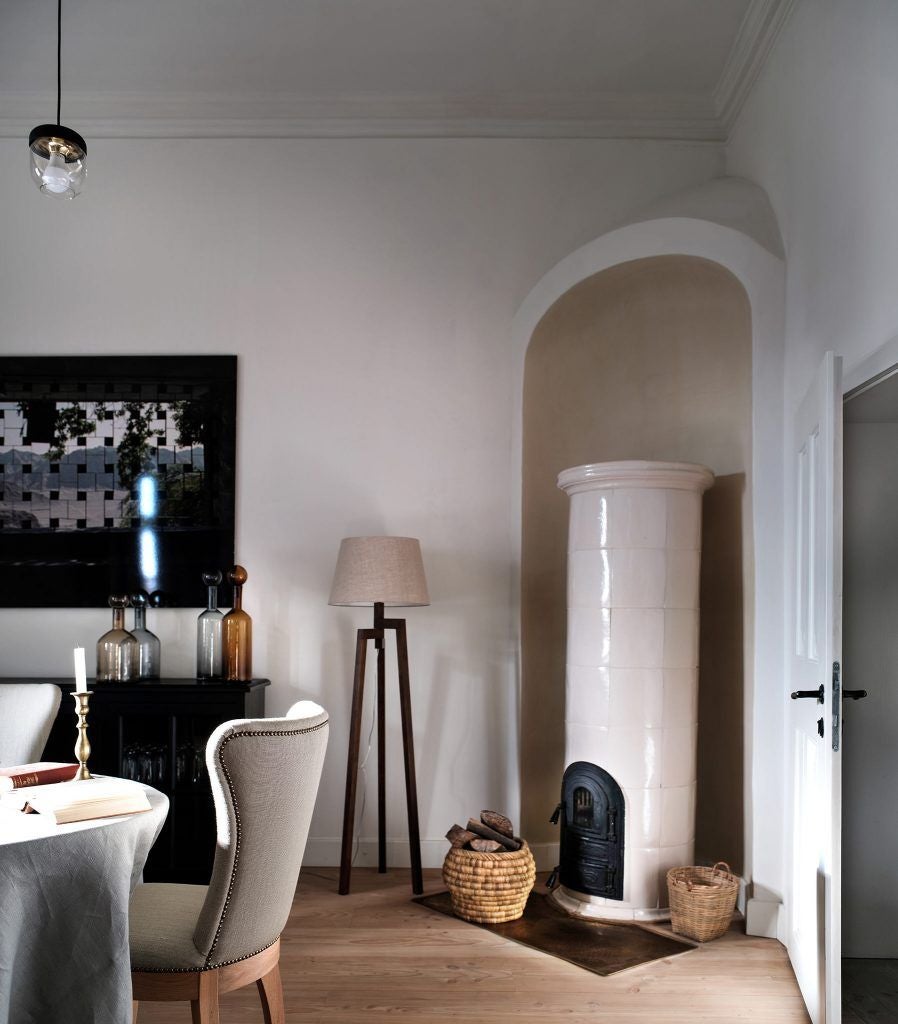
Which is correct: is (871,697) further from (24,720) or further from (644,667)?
(24,720)

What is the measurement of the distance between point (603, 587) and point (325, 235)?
6.85 feet

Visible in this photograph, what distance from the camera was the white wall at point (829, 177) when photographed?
2539mm

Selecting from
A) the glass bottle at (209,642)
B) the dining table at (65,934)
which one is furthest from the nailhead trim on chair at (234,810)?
the glass bottle at (209,642)

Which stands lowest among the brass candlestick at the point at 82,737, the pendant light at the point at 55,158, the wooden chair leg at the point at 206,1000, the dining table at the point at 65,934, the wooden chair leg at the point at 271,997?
the wooden chair leg at the point at 271,997

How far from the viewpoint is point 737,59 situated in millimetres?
3875

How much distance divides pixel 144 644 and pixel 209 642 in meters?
0.29

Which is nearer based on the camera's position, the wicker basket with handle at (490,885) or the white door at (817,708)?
the white door at (817,708)

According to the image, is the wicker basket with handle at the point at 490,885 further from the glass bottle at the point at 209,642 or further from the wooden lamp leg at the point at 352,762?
the glass bottle at the point at 209,642

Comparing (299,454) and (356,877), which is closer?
(356,877)

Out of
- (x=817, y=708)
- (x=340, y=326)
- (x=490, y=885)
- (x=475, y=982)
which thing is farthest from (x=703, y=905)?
(x=340, y=326)

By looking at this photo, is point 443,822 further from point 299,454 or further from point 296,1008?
point 299,454

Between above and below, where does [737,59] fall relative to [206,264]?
above

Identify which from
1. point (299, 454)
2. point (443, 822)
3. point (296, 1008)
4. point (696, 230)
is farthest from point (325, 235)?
point (296, 1008)

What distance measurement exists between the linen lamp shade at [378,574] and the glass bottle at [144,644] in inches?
34.6
